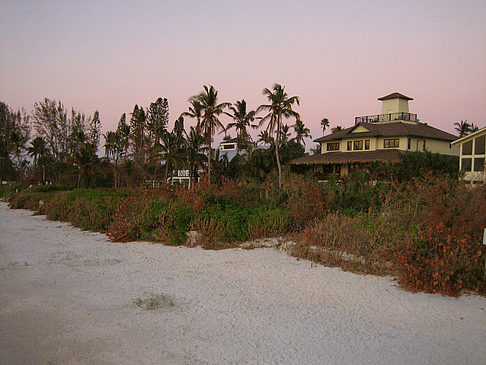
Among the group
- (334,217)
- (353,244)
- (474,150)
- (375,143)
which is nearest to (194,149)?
(375,143)

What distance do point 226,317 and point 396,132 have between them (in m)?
35.2

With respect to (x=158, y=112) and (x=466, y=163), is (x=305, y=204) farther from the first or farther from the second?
(x=158, y=112)

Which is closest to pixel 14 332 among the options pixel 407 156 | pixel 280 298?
pixel 280 298

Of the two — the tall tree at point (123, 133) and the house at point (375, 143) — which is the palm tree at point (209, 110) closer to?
the house at point (375, 143)

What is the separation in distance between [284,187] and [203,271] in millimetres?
6064

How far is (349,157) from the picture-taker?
35.5m

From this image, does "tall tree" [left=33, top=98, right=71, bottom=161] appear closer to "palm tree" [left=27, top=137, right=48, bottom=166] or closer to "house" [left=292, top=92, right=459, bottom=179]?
"palm tree" [left=27, top=137, right=48, bottom=166]

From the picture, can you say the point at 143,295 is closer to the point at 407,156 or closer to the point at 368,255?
the point at 368,255

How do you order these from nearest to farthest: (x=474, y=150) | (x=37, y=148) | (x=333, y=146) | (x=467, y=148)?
1. (x=474, y=150)
2. (x=467, y=148)
3. (x=333, y=146)
4. (x=37, y=148)

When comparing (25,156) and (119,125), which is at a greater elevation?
(119,125)

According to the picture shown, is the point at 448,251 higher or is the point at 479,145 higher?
the point at 479,145

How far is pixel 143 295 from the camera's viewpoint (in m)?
6.26

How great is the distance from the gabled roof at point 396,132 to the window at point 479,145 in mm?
8806

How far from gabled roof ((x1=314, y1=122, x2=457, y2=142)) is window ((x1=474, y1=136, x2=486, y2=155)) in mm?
8806
